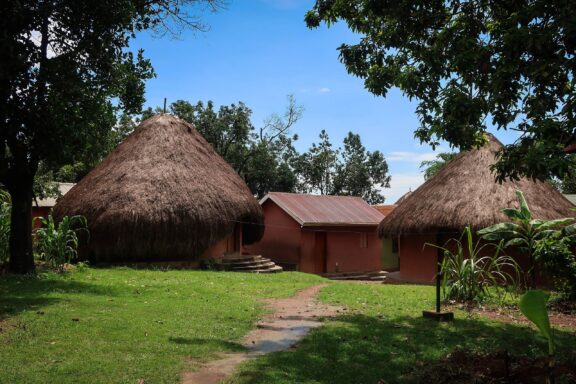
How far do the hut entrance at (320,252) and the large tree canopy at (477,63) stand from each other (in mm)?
15799

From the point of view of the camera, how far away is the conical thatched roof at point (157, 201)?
17.6 m

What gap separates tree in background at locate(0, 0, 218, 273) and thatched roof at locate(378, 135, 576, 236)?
947 centimetres

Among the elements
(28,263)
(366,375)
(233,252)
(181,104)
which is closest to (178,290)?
(28,263)

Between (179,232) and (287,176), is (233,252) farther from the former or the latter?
(287,176)

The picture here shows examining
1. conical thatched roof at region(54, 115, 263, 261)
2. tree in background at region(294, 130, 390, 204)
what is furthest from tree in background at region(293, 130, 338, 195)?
conical thatched roof at region(54, 115, 263, 261)

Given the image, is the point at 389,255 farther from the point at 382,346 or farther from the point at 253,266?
the point at 382,346

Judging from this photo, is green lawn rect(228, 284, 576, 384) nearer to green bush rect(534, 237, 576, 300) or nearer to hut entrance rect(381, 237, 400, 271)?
green bush rect(534, 237, 576, 300)

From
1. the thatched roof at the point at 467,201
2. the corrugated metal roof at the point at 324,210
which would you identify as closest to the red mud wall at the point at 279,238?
the corrugated metal roof at the point at 324,210

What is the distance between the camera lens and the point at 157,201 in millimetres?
18000

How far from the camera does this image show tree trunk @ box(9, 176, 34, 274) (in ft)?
38.3

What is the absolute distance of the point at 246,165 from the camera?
122 feet

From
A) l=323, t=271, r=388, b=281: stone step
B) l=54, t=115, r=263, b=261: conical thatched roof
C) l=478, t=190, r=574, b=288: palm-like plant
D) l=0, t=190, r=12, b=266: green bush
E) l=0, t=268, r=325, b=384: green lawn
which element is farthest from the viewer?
l=323, t=271, r=388, b=281: stone step

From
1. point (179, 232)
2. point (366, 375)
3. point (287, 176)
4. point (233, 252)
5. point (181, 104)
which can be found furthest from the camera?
point (287, 176)

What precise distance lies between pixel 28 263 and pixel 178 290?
3536mm
